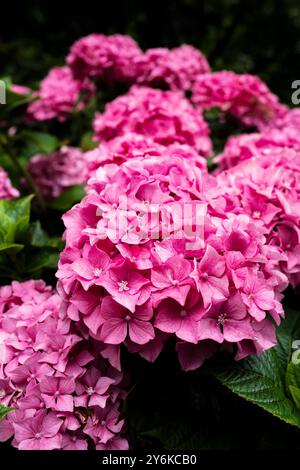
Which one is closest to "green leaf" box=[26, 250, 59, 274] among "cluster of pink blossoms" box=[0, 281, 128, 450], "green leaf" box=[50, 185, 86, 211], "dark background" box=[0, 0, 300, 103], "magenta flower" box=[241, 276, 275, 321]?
"cluster of pink blossoms" box=[0, 281, 128, 450]

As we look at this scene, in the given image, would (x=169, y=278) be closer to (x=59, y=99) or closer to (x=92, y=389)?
(x=92, y=389)

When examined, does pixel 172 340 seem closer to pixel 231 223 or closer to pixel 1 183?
pixel 231 223

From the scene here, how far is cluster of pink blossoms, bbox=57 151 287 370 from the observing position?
0.93 meters

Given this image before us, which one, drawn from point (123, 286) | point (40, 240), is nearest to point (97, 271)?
point (123, 286)

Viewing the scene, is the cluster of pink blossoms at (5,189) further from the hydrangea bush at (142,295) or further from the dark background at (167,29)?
the dark background at (167,29)

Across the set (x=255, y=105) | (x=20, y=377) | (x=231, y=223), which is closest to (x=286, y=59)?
(x=255, y=105)

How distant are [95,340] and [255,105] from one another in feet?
4.59

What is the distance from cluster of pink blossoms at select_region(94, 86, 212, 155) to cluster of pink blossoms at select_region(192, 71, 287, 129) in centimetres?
32

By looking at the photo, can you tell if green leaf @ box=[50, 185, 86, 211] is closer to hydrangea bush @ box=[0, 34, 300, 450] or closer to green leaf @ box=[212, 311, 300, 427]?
hydrangea bush @ box=[0, 34, 300, 450]

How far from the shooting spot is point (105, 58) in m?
2.11

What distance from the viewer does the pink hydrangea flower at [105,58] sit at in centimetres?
213

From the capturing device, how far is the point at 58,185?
2049mm

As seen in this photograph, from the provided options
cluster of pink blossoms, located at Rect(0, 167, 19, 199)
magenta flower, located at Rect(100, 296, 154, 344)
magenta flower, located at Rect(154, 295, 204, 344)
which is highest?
magenta flower, located at Rect(154, 295, 204, 344)

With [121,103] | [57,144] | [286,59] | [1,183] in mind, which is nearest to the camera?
[1,183]
